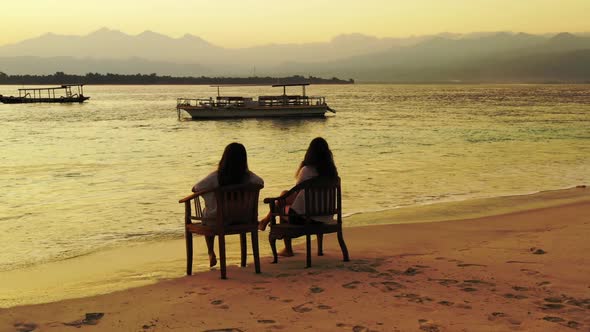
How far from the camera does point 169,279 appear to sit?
6.69 m

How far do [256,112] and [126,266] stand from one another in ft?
166

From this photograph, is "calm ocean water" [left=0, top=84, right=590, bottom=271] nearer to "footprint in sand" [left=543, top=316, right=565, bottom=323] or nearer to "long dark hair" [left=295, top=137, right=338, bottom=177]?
"long dark hair" [left=295, top=137, right=338, bottom=177]

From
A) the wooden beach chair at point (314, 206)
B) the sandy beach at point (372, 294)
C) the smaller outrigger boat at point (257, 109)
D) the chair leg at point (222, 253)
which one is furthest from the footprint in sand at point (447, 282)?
the smaller outrigger boat at point (257, 109)

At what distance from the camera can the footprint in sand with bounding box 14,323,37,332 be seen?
508 centimetres

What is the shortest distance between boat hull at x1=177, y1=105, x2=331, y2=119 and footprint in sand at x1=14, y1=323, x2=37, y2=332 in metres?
52.2

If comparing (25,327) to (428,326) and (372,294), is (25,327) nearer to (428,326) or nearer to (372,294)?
(372,294)

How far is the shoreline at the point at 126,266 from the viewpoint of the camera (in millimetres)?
6547

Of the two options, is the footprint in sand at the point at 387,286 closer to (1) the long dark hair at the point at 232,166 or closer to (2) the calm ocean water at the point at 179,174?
(1) the long dark hair at the point at 232,166

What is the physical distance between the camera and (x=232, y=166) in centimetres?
620

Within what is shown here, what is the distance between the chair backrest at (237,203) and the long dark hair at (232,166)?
5.0 inches

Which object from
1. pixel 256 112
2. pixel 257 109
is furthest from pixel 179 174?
pixel 256 112

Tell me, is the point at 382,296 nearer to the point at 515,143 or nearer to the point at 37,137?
the point at 515,143

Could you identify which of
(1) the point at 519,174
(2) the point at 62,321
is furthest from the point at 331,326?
(1) the point at 519,174

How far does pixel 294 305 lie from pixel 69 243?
207 inches
